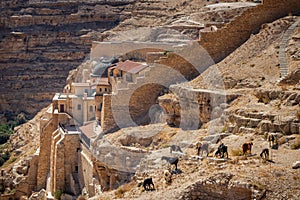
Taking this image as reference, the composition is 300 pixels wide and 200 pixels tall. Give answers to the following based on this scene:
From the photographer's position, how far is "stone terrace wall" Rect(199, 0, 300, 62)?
33094 millimetres

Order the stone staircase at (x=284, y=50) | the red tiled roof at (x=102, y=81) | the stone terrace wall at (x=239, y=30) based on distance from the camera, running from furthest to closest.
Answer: the red tiled roof at (x=102, y=81), the stone terrace wall at (x=239, y=30), the stone staircase at (x=284, y=50)

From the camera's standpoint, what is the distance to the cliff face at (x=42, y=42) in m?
68.3

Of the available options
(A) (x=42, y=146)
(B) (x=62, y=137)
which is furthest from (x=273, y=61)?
(A) (x=42, y=146)

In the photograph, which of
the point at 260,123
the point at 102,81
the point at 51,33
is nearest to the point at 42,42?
the point at 51,33

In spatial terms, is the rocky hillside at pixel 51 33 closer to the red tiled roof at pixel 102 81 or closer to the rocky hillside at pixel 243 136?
the red tiled roof at pixel 102 81

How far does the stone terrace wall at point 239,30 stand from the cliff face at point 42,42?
3451 cm

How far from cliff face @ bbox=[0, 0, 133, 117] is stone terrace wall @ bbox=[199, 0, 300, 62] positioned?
34513mm

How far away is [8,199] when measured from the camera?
4416 centimetres

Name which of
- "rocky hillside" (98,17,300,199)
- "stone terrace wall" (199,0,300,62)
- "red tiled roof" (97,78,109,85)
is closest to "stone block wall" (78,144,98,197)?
"rocky hillside" (98,17,300,199)

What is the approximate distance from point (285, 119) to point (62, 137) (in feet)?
60.8

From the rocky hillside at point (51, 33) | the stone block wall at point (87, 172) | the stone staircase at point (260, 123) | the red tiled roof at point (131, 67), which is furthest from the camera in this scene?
the rocky hillside at point (51, 33)

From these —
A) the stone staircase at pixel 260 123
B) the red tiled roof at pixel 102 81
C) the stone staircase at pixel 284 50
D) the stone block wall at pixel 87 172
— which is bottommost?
the stone block wall at pixel 87 172

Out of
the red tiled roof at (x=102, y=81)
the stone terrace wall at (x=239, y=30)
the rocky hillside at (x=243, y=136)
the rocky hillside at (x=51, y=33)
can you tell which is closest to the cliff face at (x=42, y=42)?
the rocky hillside at (x=51, y=33)

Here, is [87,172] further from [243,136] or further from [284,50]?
[243,136]
